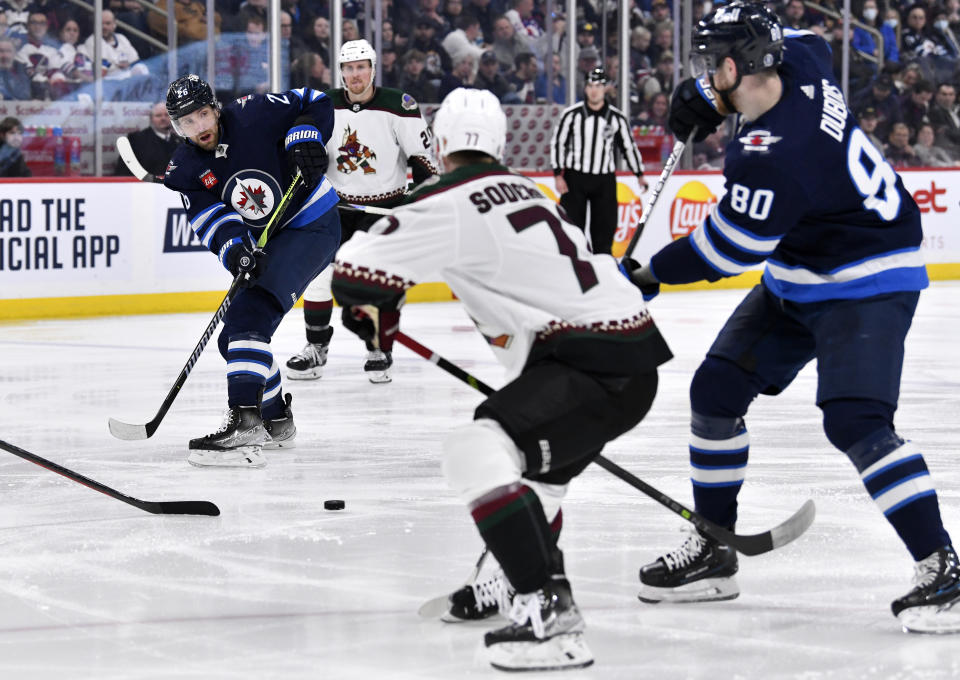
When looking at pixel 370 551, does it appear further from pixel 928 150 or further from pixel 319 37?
pixel 928 150

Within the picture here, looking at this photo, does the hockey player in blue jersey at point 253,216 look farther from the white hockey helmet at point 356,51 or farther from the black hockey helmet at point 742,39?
the black hockey helmet at point 742,39

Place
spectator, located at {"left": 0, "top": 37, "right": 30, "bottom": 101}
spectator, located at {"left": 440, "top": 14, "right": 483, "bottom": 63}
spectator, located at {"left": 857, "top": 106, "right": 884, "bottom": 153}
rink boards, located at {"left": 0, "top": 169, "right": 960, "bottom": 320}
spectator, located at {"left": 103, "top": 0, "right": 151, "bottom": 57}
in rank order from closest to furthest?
rink boards, located at {"left": 0, "top": 169, "right": 960, "bottom": 320}
spectator, located at {"left": 0, "top": 37, "right": 30, "bottom": 101}
spectator, located at {"left": 103, "top": 0, "right": 151, "bottom": 57}
spectator, located at {"left": 440, "top": 14, "right": 483, "bottom": 63}
spectator, located at {"left": 857, "top": 106, "right": 884, "bottom": 153}

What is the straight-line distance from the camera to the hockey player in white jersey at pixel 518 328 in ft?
7.02

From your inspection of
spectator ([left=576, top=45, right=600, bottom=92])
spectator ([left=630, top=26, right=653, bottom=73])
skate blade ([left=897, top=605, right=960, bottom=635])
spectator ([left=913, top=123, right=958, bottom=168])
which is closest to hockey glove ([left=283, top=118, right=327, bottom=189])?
skate blade ([left=897, top=605, right=960, bottom=635])

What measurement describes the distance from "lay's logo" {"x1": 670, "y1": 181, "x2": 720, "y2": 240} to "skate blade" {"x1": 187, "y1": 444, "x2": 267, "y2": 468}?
5576 millimetres

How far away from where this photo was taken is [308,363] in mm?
5590

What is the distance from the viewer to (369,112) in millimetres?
5902

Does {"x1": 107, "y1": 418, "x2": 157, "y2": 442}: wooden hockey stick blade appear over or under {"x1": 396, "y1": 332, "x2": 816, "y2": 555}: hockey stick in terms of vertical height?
under

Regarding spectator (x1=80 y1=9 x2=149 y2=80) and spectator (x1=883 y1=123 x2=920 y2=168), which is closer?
spectator (x1=80 y1=9 x2=149 y2=80)

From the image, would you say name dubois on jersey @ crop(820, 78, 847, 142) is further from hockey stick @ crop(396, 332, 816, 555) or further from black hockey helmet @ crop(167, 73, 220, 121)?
Answer: black hockey helmet @ crop(167, 73, 220, 121)

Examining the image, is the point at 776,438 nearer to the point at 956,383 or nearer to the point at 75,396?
the point at 956,383

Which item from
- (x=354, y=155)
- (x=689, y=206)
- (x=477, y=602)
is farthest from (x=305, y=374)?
(x=689, y=206)

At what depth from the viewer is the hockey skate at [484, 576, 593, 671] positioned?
7.14 feet

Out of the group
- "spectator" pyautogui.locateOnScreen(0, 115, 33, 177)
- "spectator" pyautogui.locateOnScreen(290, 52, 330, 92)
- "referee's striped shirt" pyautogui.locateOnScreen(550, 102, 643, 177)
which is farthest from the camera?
"spectator" pyautogui.locateOnScreen(290, 52, 330, 92)
